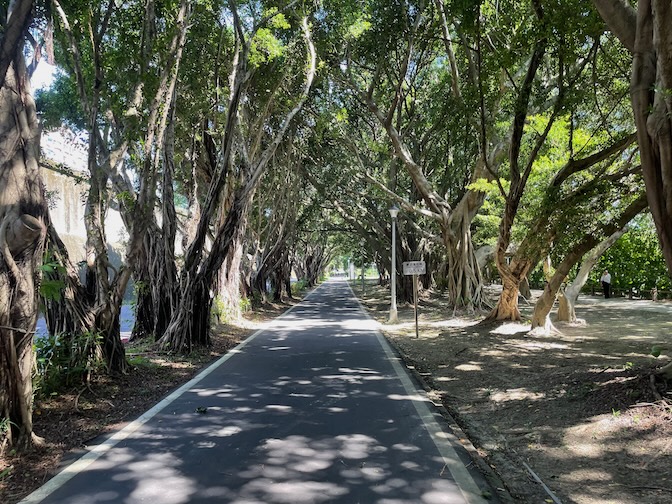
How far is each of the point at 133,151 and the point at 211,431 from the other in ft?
15.2

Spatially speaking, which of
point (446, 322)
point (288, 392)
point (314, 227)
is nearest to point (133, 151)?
point (288, 392)

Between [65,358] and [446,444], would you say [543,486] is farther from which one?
[65,358]

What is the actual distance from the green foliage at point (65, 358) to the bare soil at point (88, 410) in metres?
0.14

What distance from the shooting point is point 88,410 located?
6258mm

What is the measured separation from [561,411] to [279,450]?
3.41 m

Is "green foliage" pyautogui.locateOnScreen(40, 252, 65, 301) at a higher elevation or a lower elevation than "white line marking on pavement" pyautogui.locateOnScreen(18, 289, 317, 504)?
higher

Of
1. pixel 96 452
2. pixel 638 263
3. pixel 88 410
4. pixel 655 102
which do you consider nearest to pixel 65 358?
pixel 88 410

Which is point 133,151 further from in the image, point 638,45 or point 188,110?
point 638,45

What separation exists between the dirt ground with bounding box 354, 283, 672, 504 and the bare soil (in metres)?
3.90

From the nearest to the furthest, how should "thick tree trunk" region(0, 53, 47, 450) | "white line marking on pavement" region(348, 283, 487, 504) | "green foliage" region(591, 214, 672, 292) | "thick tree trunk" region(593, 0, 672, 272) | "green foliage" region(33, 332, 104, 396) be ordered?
"white line marking on pavement" region(348, 283, 487, 504), "thick tree trunk" region(0, 53, 47, 450), "thick tree trunk" region(593, 0, 672, 272), "green foliage" region(33, 332, 104, 396), "green foliage" region(591, 214, 672, 292)

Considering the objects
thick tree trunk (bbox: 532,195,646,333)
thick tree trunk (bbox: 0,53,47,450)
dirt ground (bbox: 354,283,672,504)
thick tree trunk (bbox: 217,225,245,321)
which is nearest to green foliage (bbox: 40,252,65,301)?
thick tree trunk (bbox: 0,53,47,450)

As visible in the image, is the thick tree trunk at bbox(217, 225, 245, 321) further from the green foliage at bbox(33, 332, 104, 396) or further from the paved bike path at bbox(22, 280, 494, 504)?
the green foliage at bbox(33, 332, 104, 396)

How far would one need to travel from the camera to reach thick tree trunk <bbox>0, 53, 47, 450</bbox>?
15.0ft

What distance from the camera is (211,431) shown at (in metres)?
5.55
